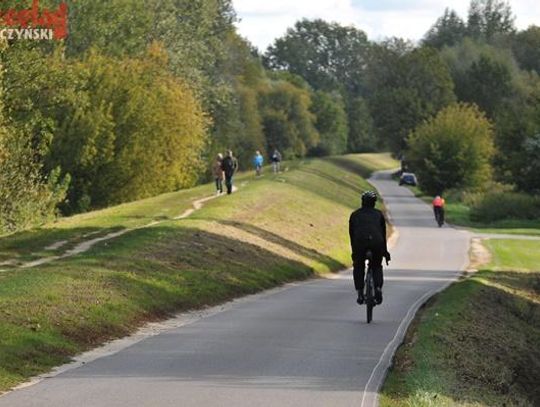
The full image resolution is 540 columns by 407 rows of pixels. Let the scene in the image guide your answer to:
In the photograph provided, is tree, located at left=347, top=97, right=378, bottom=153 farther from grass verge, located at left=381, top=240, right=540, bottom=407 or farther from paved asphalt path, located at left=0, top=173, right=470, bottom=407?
paved asphalt path, located at left=0, top=173, right=470, bottom=407

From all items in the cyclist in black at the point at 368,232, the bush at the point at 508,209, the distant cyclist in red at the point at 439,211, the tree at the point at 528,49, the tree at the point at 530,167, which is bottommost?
the bush at the point at 508,209

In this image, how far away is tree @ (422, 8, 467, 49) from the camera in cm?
17638

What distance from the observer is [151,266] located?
25781 mm

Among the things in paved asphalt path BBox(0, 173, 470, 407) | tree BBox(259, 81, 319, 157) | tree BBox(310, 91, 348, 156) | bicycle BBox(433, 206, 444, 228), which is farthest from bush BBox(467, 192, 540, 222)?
tree BBox(310, 91, 348, 156)

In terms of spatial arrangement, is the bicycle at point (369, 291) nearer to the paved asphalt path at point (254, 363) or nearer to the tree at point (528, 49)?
the paved asphalt path at point (254, 363)

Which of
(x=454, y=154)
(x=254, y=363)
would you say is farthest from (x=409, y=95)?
(x=254, y=363)

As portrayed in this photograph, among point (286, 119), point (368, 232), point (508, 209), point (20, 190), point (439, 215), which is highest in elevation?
point (286, 119)

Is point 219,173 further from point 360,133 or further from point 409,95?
point 360,133

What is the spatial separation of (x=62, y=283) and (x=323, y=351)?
20.6ft

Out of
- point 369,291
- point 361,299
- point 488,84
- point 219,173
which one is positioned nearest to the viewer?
point 369,291

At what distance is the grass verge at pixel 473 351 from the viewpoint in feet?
44.5

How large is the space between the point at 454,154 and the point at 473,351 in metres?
75.6

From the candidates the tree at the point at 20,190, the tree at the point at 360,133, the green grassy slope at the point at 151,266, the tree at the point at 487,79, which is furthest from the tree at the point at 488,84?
the tree at the point at 20,190

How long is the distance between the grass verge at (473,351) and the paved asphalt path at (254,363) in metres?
0.38
